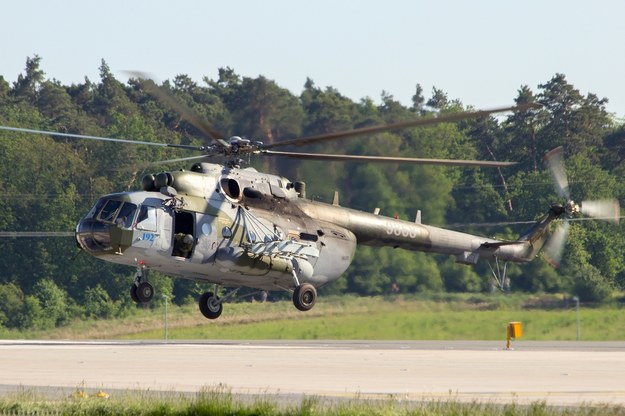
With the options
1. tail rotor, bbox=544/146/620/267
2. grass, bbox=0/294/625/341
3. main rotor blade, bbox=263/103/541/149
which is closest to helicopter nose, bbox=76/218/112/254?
main rotor blade, bbox=263/103/541/149

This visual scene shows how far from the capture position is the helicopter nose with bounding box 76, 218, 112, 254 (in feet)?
112

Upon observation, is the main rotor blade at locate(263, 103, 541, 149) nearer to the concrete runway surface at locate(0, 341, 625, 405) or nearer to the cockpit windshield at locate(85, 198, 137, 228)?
the cockpit windshield at locate(85, 198, 137, 228)

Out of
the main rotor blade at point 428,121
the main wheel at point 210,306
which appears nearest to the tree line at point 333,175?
the main wheel at point 210,306

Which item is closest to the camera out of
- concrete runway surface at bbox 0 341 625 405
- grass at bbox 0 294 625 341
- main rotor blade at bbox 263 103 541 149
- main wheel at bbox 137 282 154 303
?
concrete runway surface at bbox 0 341 625 405

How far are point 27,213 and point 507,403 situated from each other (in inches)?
2487

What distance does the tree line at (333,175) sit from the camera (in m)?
54.8

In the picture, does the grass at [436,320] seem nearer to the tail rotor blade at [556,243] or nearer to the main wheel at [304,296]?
the tail rotor blade at [556,243]

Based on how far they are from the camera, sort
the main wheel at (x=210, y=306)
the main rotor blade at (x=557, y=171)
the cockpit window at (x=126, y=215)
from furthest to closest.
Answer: the main rotor blade at (x=557, y=171) < the main wheel at (x=210, y=306) < the cockpit window at (x=126, y=215)

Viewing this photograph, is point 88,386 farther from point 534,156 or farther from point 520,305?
point 534,156

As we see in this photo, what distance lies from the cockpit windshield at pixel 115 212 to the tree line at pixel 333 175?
9325mm

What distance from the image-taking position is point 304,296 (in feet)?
124

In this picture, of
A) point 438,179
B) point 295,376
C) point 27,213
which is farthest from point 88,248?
point 27,213

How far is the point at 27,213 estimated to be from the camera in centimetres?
8175

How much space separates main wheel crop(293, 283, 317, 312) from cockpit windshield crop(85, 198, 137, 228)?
5.76 meters
